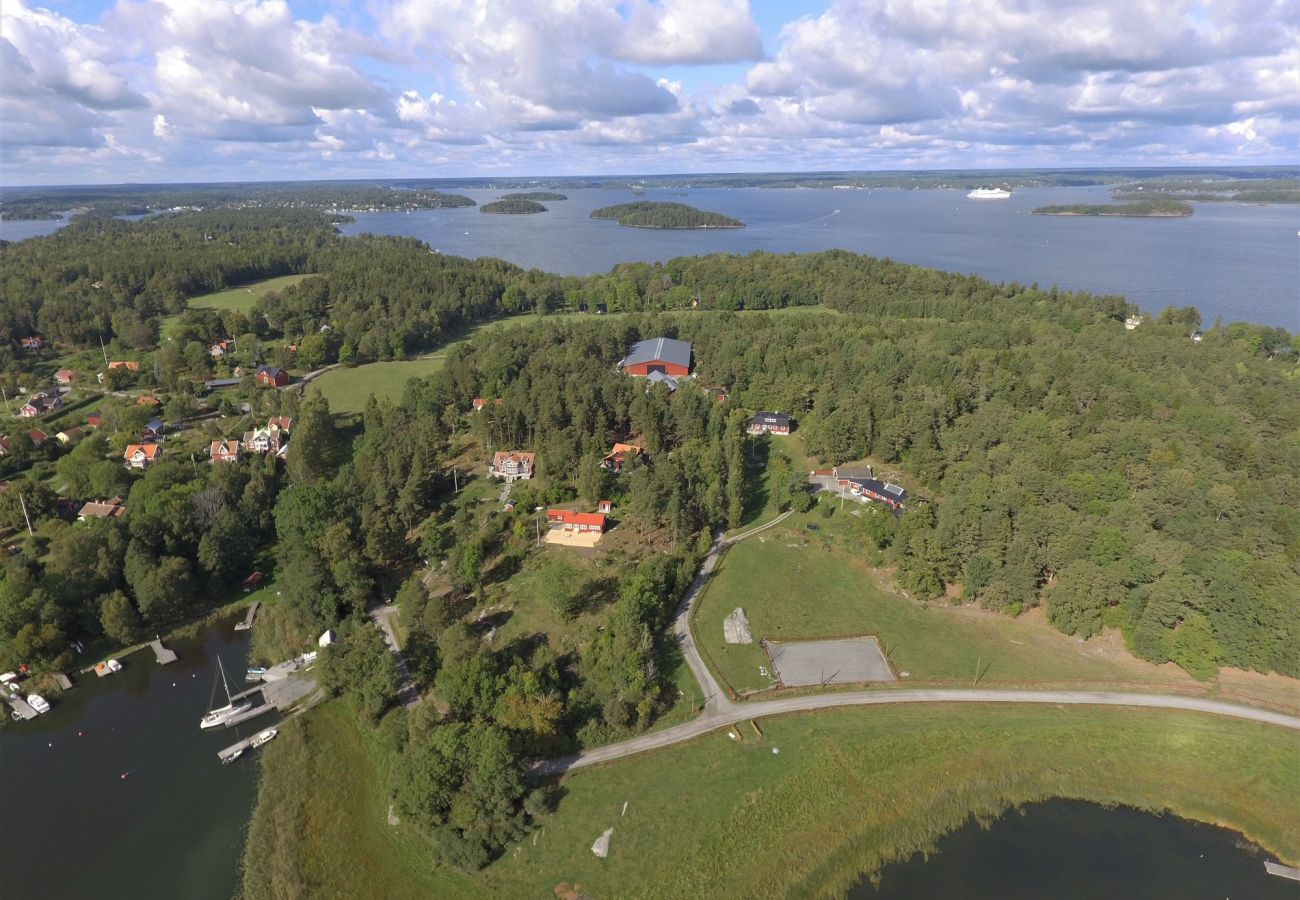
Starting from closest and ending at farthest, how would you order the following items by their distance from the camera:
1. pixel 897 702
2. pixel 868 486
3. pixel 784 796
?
1. pixel 784 796
2. pixel 897 702
3. pixel 868 486

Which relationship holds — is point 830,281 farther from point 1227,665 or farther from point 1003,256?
point 1227,665

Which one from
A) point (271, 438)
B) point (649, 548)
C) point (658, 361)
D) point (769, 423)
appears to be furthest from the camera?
point (658, 361)

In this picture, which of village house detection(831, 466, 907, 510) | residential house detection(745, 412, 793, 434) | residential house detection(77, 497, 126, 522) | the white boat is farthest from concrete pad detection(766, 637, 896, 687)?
residential house detection(77, 497, 126, 522)

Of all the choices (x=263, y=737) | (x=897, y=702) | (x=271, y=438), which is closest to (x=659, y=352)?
(x=271, y=438)

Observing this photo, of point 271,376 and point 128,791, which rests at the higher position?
point 271,376

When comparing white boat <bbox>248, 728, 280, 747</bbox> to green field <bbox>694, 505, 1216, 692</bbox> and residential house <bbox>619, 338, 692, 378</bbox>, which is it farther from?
residential house <bbox>619, 338, 692, 378</bbox>

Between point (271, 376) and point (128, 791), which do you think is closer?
point (128, 791)

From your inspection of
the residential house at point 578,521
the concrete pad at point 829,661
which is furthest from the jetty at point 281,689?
the concrete pad at point 829,661

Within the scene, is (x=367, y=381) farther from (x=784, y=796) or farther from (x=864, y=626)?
(x=784, y=796)
